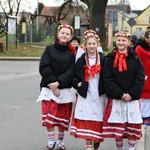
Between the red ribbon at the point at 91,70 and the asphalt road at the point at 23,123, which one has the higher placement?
the red ribbon at the point at 91,70

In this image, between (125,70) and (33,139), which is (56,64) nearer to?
(125,70)

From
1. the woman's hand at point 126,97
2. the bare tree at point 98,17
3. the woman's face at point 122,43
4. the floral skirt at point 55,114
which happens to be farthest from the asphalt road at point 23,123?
the bare tree at point 98,17

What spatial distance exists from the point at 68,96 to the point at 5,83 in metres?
9.11

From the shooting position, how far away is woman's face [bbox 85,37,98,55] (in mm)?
5852

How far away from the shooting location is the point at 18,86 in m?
14.1

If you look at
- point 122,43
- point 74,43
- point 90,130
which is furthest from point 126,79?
point 74,43

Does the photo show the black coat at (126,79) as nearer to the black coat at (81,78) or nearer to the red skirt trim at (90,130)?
the black coat at (81,78)

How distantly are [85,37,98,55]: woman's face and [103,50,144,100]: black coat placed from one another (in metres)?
0.28

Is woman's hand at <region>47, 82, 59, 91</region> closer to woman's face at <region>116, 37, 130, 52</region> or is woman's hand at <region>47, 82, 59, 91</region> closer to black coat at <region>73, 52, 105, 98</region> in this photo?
black coat at <region>73, 52, 105, 98</region>

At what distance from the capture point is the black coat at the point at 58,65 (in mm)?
5984

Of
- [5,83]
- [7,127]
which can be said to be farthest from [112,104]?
[5,83]

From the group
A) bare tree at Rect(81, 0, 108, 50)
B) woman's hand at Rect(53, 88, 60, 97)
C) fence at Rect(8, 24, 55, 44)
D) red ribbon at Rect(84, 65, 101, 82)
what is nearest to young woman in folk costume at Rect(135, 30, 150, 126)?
red ribbon at Rect(84, 65, 101, 82)

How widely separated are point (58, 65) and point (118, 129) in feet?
3.89

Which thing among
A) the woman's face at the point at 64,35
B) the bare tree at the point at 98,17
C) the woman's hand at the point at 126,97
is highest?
the bare tree at the point at 98,17
